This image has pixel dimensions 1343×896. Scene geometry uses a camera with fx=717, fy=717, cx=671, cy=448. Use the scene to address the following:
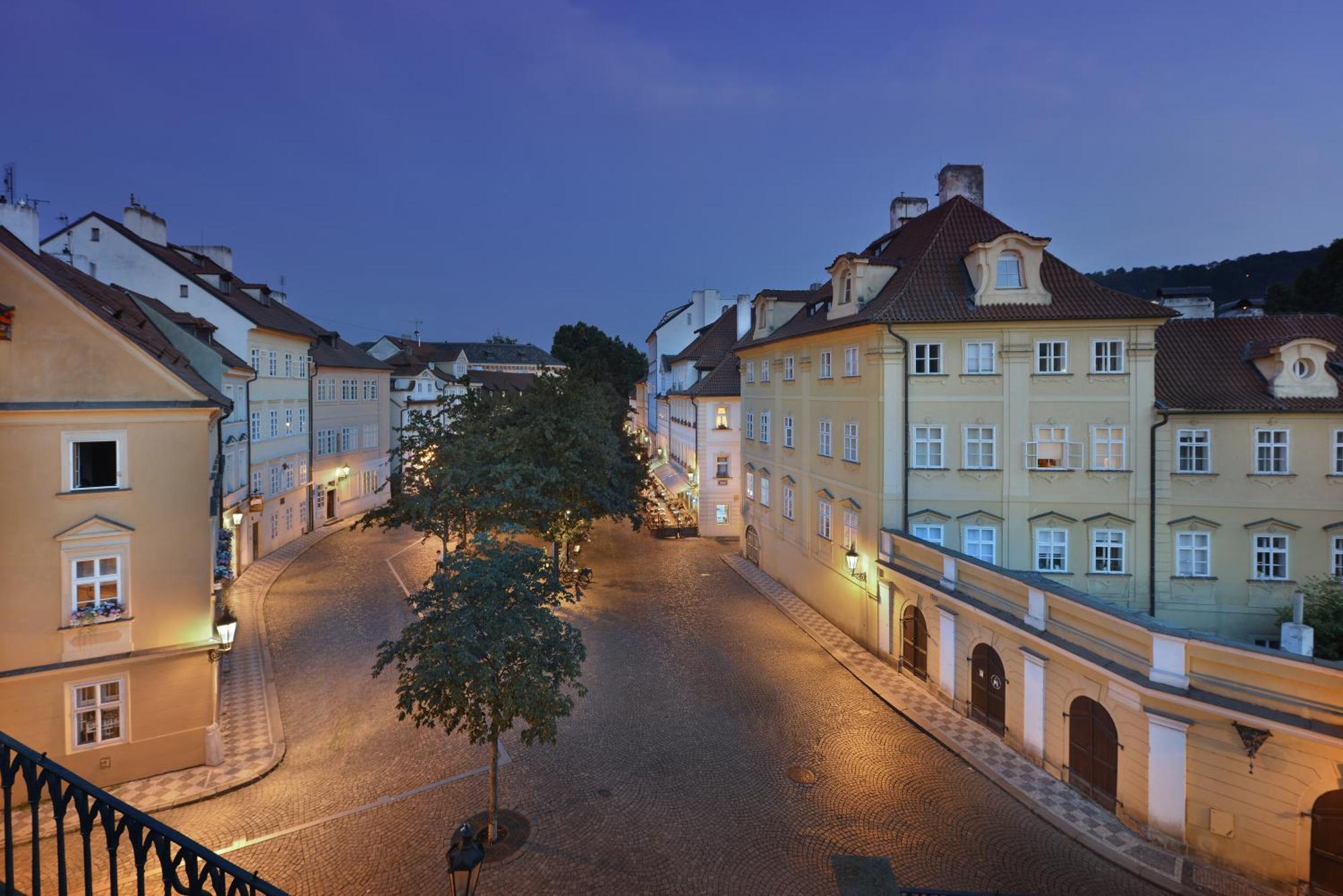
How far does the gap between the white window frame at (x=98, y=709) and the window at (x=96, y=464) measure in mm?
3816

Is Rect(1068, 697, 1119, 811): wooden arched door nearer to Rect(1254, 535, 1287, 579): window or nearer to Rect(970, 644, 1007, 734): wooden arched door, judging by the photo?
Rect(970, 644, 1007, 734): wooden arched door

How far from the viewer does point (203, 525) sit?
14898 millimetres

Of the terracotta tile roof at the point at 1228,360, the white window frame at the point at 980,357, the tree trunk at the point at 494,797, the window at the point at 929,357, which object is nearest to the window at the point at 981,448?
the white window frame at the point at 980,357

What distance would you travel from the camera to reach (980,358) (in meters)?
20.5

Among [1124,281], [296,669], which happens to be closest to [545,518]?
[296,669]

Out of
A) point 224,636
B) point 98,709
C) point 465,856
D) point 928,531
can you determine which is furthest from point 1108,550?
point 98,709

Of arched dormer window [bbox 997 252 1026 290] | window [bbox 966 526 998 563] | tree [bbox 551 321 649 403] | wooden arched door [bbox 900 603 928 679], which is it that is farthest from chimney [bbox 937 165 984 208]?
tree [bbox 551 321 649 403]

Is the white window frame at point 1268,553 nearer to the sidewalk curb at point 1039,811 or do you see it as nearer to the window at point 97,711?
the sidewalk curb at point 1039,811

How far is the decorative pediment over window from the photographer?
66.0ft

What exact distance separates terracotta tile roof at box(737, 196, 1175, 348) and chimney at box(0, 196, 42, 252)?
2369 centimetres

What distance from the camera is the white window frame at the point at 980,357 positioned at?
806 inches

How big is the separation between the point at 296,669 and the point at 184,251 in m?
27.8

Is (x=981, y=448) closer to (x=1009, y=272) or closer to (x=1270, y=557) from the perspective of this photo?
(x=1009, y=272)

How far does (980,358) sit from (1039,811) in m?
12.0
